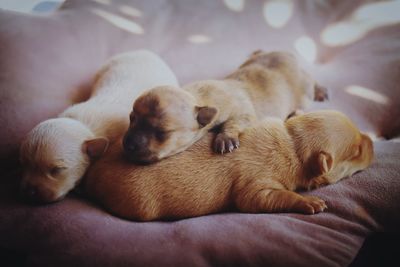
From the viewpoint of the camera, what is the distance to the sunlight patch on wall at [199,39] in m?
2.81

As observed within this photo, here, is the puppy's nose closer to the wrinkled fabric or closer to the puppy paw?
the wrinkled fabric

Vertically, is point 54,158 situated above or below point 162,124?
below

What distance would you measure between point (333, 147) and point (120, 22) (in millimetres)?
1801

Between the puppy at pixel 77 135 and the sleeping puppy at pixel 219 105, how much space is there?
0.81 feet

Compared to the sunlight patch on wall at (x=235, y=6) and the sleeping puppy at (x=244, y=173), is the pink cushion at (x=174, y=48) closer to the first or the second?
the sunlight patch on wall at (x=235, y=6)

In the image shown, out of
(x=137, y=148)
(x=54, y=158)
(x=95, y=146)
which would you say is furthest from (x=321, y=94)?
(x=54, y=158)

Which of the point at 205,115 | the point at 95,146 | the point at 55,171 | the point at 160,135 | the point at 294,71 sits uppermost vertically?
the point at 294,71

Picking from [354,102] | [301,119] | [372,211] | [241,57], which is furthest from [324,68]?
[372,211]

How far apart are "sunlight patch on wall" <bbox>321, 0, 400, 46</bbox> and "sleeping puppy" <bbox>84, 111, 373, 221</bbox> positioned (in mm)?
1438

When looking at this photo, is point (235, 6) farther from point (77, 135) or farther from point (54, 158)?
point (54, 158)

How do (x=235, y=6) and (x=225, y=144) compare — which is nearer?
(x=225, y=144)

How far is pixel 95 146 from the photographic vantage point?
1.78 metres

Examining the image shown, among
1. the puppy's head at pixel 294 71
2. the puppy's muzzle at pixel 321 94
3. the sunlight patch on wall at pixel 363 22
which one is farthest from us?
the sunlight patch on wall at pixel 363 22

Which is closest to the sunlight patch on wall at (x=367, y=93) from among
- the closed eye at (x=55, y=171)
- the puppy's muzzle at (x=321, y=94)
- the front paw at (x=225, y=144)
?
the puppy's muzzle at (x=321, y=94)
